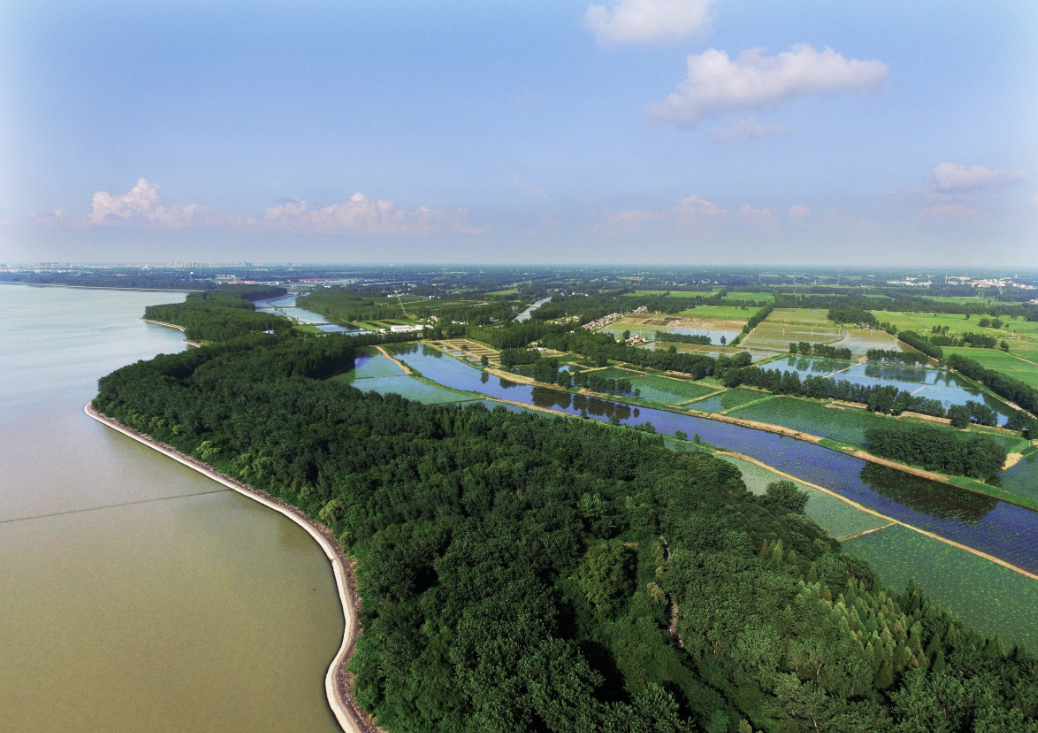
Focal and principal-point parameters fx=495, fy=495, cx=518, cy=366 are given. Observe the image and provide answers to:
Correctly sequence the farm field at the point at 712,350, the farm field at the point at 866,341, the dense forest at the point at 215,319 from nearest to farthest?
the farm field at the point at 712,350, the farm field at the point at 866,341, the dense forest at the point at 215,319

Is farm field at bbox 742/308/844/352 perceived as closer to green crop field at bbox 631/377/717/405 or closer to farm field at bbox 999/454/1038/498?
green crop field at bbox 631/377/717/405

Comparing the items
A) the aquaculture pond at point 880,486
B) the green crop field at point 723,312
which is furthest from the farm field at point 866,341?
the aquaculture pond at point 880,486

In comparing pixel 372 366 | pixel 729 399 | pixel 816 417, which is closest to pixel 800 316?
pixel 729 399

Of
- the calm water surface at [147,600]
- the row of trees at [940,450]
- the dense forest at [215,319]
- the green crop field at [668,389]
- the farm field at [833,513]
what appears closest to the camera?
the calm water surface at [147,600]

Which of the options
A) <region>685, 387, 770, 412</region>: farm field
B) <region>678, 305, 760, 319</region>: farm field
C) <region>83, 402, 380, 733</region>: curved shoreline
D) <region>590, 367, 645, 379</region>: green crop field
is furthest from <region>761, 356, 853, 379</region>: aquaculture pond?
<region>83, 402, 380, 733</region>: curved shoreline

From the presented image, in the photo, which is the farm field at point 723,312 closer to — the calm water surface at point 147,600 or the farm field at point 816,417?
the farm field at point 816,417

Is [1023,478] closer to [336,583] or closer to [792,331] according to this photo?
[336,583]
